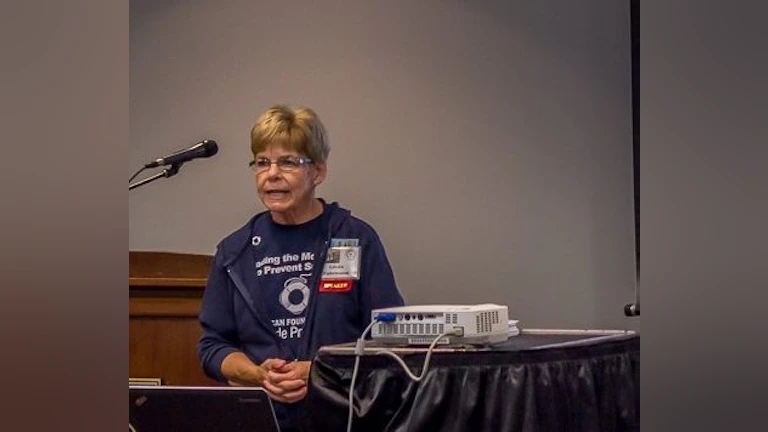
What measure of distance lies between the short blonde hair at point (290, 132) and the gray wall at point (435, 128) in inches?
53.7

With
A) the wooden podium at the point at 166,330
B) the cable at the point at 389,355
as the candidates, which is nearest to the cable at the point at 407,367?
the cable at the point at 389,355

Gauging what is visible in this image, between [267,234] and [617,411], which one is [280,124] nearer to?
[267,234]

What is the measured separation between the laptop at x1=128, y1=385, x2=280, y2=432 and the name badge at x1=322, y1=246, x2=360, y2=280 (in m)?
0.51

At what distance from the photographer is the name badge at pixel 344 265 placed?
8.73ft

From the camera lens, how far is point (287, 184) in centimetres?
276

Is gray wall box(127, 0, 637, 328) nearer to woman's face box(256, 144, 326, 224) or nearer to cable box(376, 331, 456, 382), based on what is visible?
woman's face box(256, 144, 326, 224)

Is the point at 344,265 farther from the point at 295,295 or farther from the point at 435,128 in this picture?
the point at 435,128

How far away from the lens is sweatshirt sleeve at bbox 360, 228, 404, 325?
2.66m

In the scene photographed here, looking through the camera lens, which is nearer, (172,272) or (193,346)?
(193,346)

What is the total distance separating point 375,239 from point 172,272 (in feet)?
4.31

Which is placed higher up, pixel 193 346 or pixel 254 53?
pixel 254 53

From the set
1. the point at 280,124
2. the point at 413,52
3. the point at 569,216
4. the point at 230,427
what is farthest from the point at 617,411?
the point at 413,52

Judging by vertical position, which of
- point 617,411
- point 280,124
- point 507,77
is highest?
point 507,77
